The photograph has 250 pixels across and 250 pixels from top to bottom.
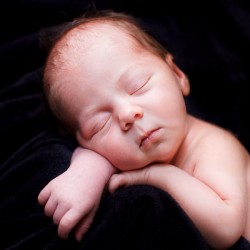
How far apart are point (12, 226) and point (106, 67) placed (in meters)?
0.48

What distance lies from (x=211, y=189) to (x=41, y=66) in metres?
0.85

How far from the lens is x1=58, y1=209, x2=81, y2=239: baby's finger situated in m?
1.01

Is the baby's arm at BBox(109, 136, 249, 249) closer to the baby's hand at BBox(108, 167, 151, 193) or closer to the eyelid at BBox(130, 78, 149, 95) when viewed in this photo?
the baby's hand at BBox(108, 167, 151, 193)

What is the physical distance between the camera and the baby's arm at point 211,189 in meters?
1.03

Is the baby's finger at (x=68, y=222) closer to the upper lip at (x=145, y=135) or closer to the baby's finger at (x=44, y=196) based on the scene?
the baby's finger at (x=44, y=196)

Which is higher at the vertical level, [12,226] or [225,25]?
[225,25]

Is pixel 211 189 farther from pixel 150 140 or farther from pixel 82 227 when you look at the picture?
pixel 82 227

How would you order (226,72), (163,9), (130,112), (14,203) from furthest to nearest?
(163,9), (226,72), (14,203), (130,112)

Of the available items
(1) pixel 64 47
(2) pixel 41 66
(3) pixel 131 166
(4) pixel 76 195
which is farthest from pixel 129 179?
(2) pixel 41 66

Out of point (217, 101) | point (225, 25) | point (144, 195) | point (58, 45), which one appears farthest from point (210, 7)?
point (144, 195)

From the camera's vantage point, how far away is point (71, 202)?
103cm

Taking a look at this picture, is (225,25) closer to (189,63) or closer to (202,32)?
(202,32)

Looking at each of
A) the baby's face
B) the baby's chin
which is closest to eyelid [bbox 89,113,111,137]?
the baby's face

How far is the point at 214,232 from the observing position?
1.02 metres
